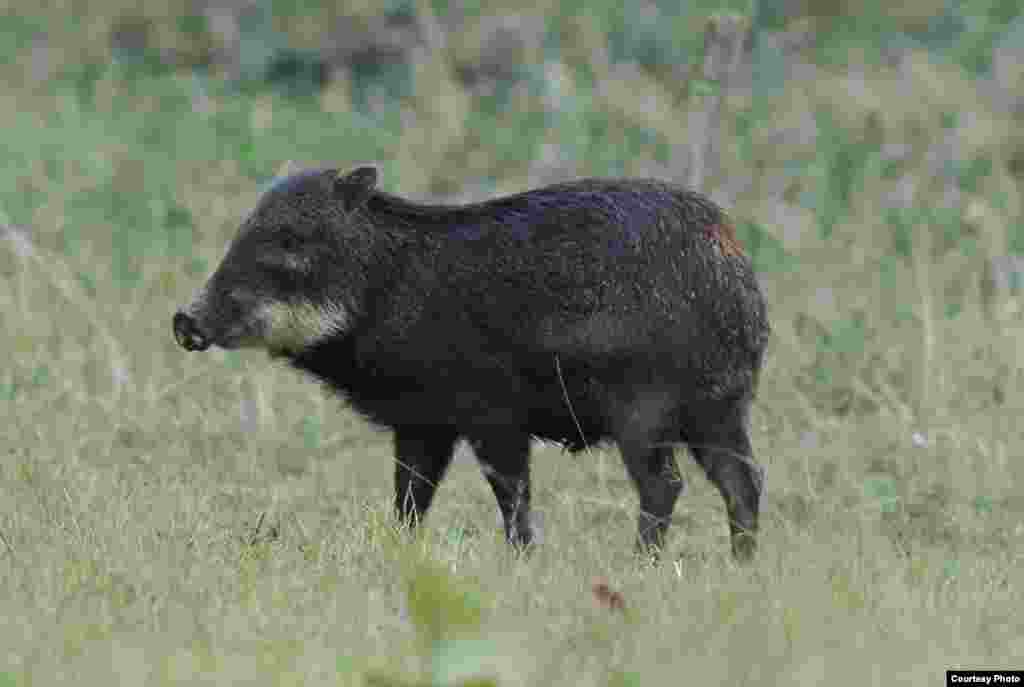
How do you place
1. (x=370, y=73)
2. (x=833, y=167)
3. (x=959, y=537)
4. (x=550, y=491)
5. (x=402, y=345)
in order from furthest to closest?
(x=370, y=73), (x=833, y=167), (x=550, y=491), (x=959, y=537), (x=402, y=345)

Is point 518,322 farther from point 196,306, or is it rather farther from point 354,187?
point 196,306

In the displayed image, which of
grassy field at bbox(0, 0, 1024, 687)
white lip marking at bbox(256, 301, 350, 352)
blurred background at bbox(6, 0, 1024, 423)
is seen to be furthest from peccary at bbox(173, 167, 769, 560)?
blurred background at bbox(6, 0, 1024, 423)

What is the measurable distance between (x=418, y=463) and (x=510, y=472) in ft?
1.16

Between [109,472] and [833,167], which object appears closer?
[109,472]

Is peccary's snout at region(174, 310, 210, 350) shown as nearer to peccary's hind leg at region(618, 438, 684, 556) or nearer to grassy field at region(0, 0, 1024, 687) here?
grassy field at region(0, 0, 1024, 687)

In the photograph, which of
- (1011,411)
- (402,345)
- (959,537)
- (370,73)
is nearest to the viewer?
(402,345)

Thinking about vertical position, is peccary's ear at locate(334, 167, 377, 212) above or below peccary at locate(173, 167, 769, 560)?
above

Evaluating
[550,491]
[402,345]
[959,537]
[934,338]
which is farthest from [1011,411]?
[402,345]

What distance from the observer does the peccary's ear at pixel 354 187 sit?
633 centimetres

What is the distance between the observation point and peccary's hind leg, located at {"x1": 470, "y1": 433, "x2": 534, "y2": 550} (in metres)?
6.11

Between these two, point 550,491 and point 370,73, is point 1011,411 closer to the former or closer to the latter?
point 550,491

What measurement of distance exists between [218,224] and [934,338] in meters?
4.10

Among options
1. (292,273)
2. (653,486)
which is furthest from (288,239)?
(653,486)

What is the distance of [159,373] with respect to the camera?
28.7 feet
